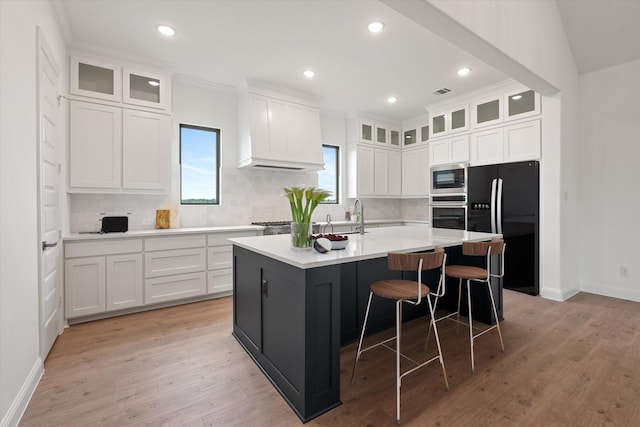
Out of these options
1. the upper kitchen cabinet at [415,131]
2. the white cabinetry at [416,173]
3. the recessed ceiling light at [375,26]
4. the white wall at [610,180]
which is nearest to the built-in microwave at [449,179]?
the white cabinetry at [416,173]

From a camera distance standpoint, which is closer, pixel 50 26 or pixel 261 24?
pixel 50 26

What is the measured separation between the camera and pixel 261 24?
2.90 meters

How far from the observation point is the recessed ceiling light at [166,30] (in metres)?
2.92

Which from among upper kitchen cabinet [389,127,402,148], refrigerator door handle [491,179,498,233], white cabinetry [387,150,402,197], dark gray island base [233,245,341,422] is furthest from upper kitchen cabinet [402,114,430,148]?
dark gray island base [233,245,341,422]

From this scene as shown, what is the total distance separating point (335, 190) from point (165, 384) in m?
4.35

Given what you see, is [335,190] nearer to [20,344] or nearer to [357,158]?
[357,158]

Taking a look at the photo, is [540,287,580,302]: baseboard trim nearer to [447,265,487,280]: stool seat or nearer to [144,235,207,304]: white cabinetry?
[447,265,487,280]: stool seat

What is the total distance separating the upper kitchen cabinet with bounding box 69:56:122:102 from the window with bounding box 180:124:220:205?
93 centimetres

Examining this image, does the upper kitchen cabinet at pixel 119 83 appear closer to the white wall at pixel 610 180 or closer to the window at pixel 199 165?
the window at pixel 199 165

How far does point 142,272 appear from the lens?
3.36 m

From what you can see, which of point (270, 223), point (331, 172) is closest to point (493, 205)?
point (331, 172)

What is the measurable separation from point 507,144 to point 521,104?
54 centimetres

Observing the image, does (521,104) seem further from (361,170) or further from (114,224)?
(114,224)

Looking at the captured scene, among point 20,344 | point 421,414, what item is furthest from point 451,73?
point 20,344
